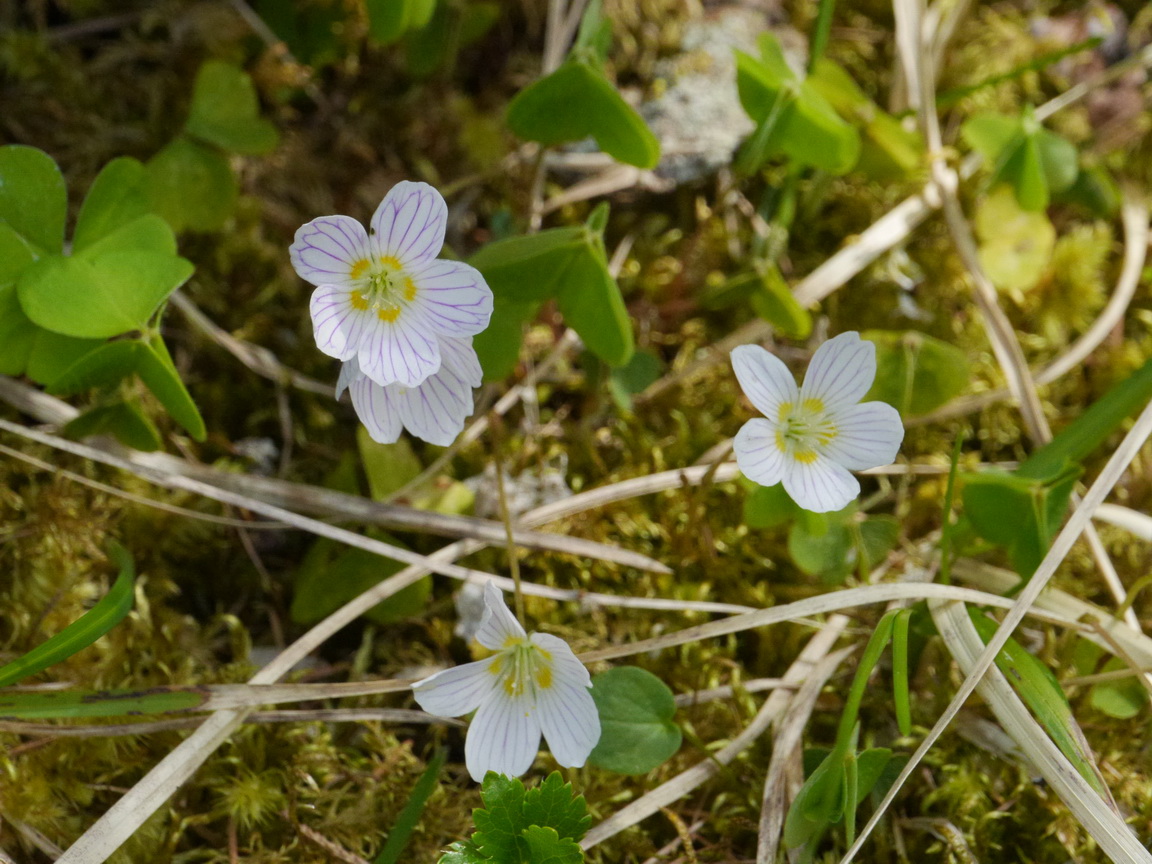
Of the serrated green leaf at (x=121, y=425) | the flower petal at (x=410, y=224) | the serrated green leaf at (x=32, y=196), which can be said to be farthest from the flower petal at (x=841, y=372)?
the serrated green leaf at (x=32, y=196)

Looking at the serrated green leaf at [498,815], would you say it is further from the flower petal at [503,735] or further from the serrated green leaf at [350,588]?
the serrated green leaf at [350,588]

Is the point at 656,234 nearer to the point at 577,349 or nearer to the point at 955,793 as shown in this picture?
the point at 577,349

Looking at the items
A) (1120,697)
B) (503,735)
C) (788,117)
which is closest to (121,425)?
(503,735)

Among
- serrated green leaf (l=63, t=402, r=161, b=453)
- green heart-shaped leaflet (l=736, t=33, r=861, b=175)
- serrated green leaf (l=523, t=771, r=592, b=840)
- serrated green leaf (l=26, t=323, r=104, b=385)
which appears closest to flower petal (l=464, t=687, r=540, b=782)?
serrated green leaf (l=523, t=771, r=592, b=840)

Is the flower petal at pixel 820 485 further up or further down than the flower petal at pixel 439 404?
further down

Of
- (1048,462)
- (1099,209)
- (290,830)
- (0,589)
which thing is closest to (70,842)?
(290,830)

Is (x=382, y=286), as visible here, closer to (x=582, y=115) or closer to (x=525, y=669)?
(x=582, y=115)
